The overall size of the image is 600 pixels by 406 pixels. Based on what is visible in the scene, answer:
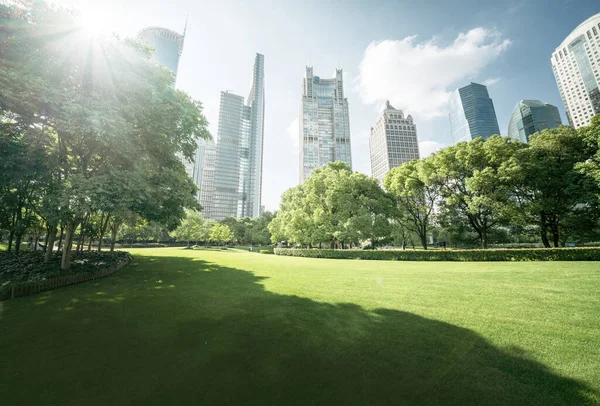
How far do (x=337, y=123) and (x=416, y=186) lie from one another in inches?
4832

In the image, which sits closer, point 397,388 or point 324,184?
point 397,388

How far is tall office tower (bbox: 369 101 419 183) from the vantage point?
125 m

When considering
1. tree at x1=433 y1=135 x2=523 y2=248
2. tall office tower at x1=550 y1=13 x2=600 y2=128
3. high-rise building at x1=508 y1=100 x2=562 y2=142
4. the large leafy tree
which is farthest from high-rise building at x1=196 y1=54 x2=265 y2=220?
tall office tower at x1=550 y1=13 x2=600 y2=128

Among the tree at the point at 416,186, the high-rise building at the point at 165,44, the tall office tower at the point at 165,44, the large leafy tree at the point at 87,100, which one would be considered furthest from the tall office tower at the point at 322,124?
the large leafy tree at the point at 87,100

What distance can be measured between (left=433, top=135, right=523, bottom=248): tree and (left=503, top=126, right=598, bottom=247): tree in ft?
3.87

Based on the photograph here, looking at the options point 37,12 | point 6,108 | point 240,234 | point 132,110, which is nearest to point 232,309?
point 132,110

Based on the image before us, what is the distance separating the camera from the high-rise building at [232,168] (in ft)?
506

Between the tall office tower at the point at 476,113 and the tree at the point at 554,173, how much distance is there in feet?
638

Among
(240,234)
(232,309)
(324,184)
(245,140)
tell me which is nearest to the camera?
(232,309)

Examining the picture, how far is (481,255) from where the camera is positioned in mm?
20656

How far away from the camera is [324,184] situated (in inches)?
1378

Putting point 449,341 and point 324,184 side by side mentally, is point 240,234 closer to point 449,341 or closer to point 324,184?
point 324,184

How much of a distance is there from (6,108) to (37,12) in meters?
4.29

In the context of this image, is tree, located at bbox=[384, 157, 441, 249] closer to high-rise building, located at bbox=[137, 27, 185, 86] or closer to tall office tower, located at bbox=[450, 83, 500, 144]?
tall office tower, located at bbox=[450, 83, 500, 144]
